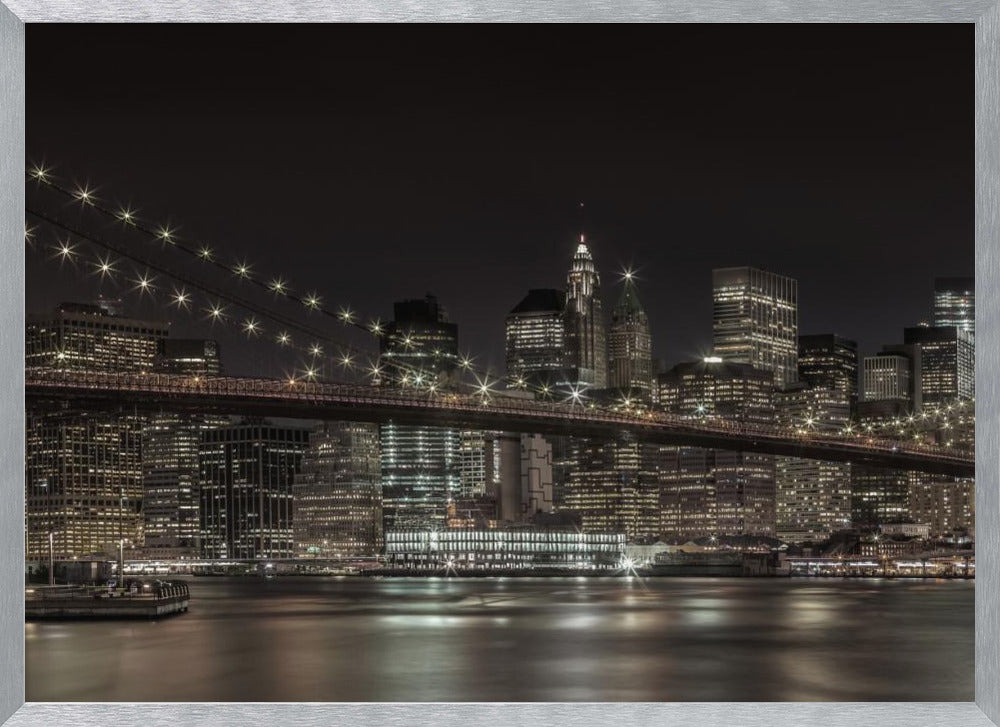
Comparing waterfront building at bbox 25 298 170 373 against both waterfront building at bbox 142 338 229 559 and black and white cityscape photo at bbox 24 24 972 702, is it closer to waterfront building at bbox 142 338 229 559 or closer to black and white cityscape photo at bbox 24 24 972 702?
black and white cityscape photo at bbox 24 24 972 702

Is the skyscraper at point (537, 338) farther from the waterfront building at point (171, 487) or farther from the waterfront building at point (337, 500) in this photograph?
the waterfront building at point (337, 500)

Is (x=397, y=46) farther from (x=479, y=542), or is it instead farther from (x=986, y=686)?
(x=479, y=542)

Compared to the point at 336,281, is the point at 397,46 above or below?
above

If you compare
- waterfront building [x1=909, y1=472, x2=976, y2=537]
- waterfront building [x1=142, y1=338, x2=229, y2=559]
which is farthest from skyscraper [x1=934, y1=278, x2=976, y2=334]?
waterfront building [x1=909, y1=472, x2=976, y2=537]

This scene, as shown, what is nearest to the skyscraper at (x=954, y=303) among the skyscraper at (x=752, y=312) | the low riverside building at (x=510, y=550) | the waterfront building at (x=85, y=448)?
the skyscraper at (x=752, y=312)

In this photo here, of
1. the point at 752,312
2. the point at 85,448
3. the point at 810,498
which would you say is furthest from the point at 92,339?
the point at 810,498

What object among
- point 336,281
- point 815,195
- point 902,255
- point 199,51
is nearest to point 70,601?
point 336,281
